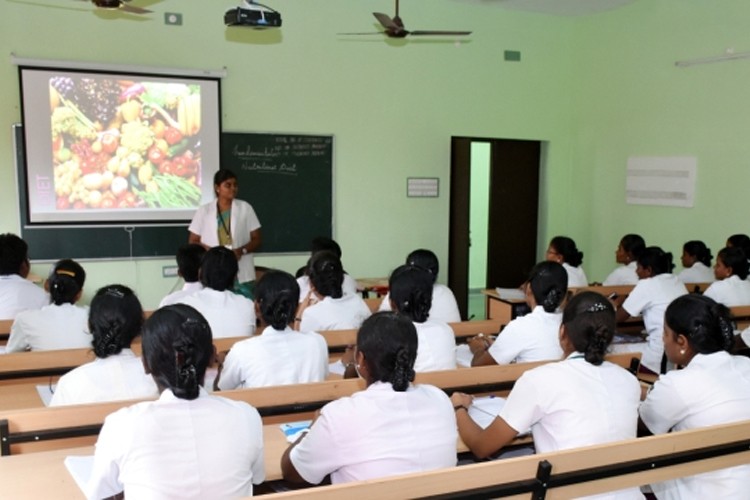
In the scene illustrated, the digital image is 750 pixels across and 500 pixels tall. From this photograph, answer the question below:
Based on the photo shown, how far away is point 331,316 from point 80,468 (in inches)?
69.8

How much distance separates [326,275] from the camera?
355 centimetres

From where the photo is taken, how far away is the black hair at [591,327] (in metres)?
2.08

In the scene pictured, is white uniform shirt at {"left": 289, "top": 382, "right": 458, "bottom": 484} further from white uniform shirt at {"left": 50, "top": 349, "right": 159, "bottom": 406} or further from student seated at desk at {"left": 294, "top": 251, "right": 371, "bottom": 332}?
student seated at desk at {"left": 294, "top": 251, "right": 371, "bottom": 332}

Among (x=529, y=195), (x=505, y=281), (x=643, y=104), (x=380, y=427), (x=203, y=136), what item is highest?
Result: (x=643, y=104)

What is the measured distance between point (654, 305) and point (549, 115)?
4.21 metres

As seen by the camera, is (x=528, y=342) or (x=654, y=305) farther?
(x=654, y=305)

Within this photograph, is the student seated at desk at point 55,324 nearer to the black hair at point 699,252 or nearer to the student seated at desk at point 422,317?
the student seated at desk at point 422,317

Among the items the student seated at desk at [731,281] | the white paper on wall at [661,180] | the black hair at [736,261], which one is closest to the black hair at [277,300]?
the student seated at desk at [731,281]

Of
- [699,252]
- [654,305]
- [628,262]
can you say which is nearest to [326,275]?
[654,305]

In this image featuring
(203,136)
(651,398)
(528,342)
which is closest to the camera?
(651,398)

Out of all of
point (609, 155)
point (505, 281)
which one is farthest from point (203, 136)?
point (609, 155)

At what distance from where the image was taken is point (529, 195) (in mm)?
8219

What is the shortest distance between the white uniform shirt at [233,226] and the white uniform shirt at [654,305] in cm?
309

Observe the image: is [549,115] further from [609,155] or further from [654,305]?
[654,305]
